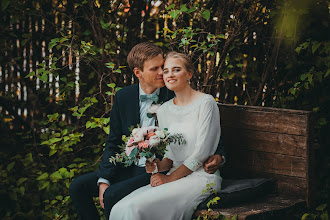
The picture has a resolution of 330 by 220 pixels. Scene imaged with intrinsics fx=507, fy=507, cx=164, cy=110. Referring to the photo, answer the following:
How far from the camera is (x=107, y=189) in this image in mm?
3760

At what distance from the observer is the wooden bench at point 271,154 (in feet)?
12.1

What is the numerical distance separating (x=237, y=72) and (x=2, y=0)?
95.1 inches

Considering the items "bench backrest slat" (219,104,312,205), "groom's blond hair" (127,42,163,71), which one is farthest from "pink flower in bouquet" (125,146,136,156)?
"bench backrest slat" (219,104,312,205)

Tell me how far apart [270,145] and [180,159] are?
0.73 metres

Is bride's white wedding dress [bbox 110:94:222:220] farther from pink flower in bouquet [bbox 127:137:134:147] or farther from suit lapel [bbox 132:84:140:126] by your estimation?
pink flower in bouquet [bbox 127:137:134:147]

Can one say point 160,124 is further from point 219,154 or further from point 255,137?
point 255,137

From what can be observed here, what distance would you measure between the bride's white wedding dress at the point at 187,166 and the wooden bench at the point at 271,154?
0.53 feet

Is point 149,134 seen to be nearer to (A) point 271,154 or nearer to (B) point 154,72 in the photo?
(B) point 154,72

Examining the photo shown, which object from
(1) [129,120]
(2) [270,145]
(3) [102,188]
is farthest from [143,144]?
(2) [270,145]

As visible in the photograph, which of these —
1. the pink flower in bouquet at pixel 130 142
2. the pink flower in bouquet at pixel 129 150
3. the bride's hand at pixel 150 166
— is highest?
the pink flower in bouquet at pixel 130 142

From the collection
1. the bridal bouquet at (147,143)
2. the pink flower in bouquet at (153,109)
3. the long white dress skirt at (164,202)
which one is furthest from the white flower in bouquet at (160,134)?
the pink flower in bouquet at (153,109)

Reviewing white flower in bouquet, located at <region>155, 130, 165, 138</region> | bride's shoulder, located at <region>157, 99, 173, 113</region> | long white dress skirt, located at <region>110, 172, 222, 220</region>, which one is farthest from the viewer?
bride's shoulder, located at <region>157, 99, 173, 113</region>

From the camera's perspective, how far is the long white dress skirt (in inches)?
133

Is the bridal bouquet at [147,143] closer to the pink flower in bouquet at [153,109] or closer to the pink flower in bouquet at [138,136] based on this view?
the pink flower in bouquet at [138,136]
